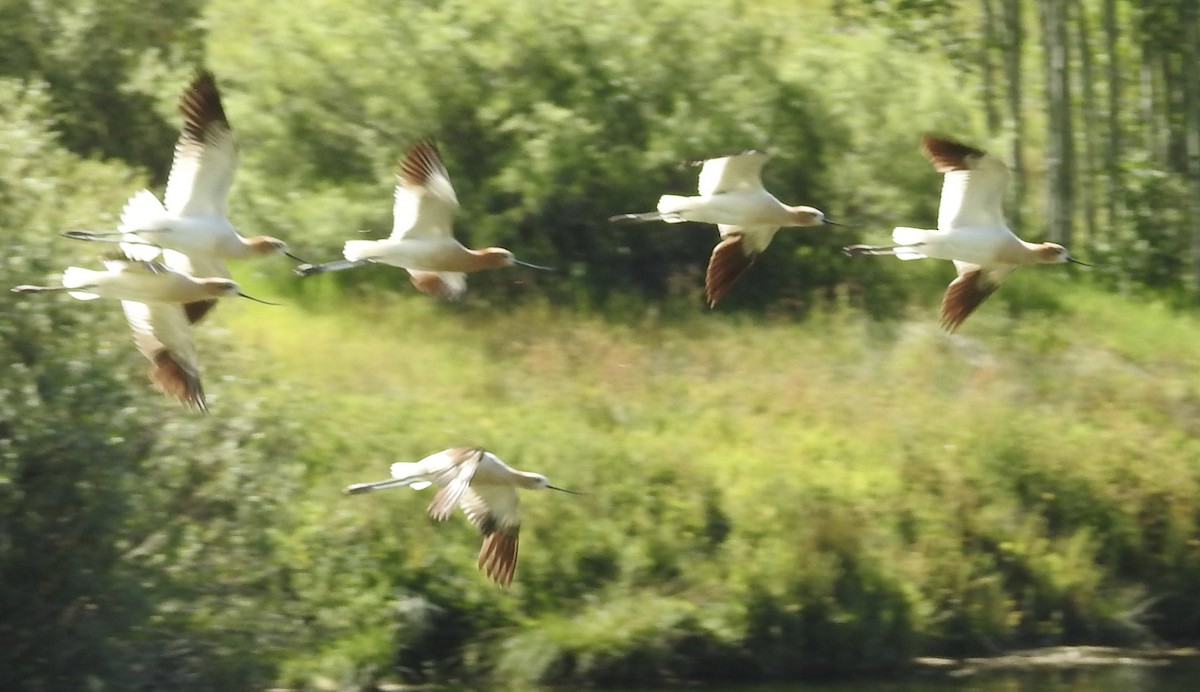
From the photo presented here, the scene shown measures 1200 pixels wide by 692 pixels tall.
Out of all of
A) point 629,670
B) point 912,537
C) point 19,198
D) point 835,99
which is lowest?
point 629,670

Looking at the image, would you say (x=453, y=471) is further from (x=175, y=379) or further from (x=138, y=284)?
(x=138, y=284)

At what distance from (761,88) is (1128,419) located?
6.42 m

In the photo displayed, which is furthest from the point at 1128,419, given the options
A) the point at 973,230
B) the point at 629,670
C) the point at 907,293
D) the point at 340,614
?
the point at 973,230

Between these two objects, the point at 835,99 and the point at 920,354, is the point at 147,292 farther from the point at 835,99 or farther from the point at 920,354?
the point at 835,99

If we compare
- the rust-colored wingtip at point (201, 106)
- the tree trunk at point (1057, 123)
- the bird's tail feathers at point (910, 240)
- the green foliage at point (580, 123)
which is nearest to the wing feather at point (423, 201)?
the rust-colored wingtip at point (201, 106)

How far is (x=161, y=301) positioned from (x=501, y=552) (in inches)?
111

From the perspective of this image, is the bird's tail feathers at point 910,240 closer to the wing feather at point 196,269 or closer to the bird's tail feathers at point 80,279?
the wing feather at point 196,269

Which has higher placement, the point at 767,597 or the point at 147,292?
the point at 147,292

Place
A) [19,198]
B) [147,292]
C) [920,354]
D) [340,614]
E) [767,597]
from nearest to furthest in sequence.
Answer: [147,292] → [19,198] → [340,614] → [767,597] → [920,354]

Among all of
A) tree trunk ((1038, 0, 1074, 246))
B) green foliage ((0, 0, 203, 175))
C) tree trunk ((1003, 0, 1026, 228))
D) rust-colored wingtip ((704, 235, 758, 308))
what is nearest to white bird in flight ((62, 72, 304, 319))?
rust-colored wingtip ((704, 235, 758, 308))

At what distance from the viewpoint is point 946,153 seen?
10164 millimetres

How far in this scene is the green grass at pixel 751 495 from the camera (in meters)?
16.4

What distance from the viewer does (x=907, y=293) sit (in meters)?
22.9

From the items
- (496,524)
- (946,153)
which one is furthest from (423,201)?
(946,153)
